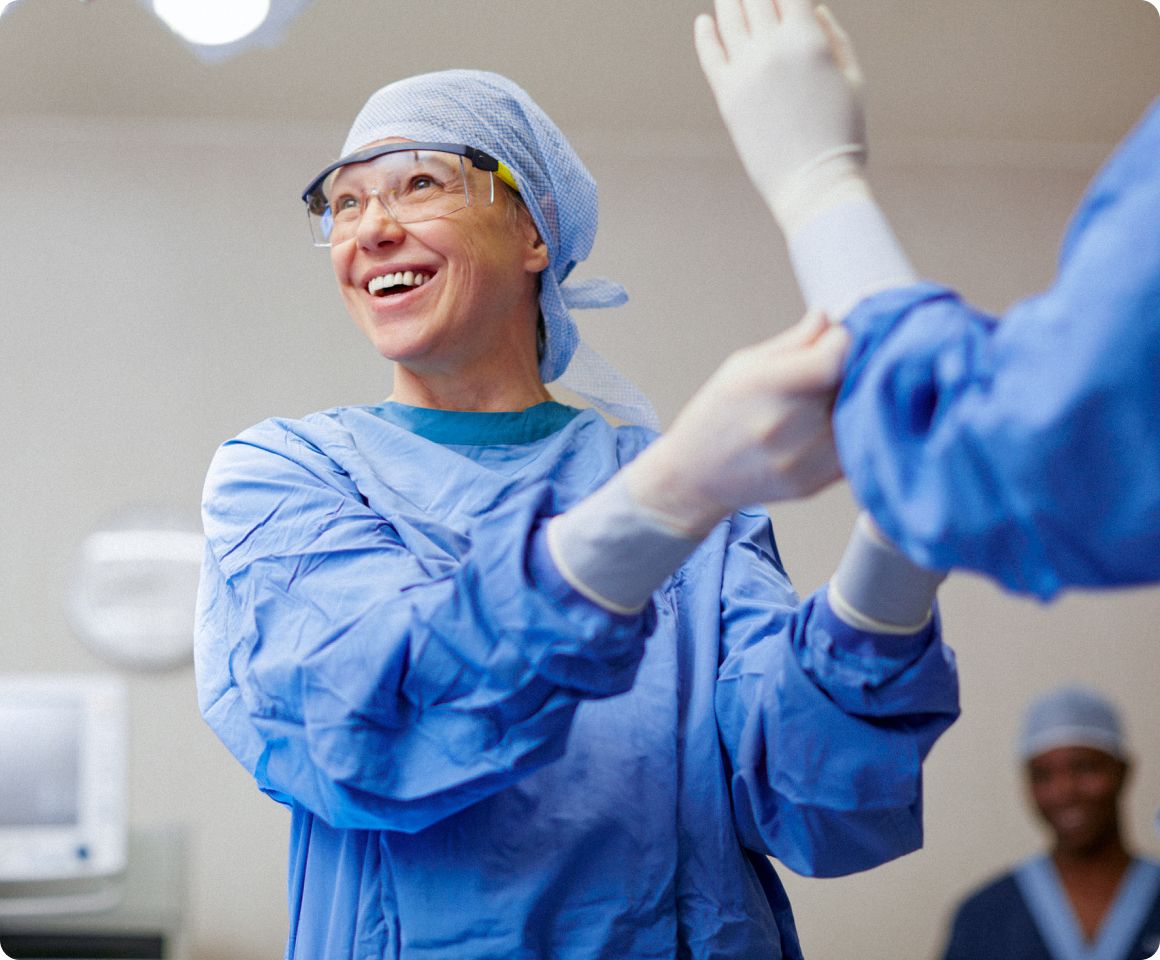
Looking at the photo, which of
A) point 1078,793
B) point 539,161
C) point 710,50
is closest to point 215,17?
point 539,161

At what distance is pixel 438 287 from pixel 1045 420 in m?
0.69

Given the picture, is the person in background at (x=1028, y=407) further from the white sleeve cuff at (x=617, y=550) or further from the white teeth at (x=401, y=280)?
the white teeth at (x=401, y=280)

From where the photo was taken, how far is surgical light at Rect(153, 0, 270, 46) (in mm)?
1489

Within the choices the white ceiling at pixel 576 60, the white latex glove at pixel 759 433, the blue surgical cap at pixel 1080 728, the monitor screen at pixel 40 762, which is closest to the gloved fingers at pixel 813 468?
the white latex glove at pixel 759 433

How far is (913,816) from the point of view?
37.3 inches

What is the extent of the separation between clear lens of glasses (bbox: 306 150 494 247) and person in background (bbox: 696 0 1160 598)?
54 centimetres

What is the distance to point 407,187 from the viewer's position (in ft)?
3.75

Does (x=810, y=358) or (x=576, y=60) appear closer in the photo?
(x=810, y=358)

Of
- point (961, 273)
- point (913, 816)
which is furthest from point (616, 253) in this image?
point (913, 816)

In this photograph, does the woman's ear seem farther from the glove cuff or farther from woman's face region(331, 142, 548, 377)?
the glove cuff

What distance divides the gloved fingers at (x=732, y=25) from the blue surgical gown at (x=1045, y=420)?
0.88ft

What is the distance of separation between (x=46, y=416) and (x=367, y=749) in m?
2.87

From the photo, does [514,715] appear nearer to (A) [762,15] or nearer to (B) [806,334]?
(B) [806,334]

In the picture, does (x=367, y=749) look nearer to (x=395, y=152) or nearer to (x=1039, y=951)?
(x=395, y=152)
